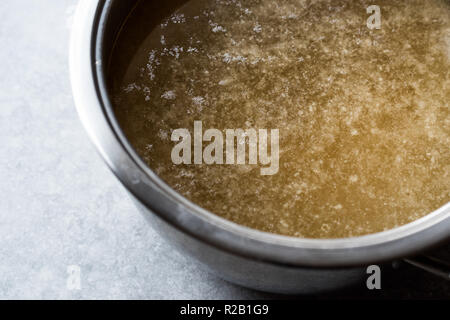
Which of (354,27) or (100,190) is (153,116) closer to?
(100,190)

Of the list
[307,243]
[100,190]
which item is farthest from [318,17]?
[100,190]

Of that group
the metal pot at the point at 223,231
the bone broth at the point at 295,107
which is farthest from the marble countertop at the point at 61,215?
the metal pot at the point at 223,231

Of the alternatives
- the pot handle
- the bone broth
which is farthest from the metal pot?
the bone broth

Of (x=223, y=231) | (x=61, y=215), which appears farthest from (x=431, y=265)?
(x=61, y=215)

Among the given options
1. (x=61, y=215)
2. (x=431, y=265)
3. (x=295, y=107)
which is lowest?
(x=431, y=265)

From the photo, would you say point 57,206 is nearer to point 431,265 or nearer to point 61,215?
point 61,215

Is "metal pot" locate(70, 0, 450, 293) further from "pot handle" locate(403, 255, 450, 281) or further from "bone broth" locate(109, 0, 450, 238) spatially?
"bone broth" locate(109, 0, 450, 238)

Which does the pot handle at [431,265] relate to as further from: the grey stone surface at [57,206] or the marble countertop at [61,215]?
the grey stone surface at [57,206]
